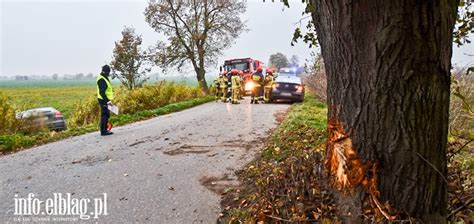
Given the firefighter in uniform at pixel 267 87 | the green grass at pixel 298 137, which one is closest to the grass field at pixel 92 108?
the firefighter in uniform at pixel 267 87

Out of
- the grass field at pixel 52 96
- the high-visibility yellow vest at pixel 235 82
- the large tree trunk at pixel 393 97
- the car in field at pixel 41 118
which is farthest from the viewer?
the high-visibility yellow vest at pixel 235 82

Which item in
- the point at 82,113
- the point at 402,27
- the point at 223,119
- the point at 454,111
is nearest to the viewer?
the point at 402,27

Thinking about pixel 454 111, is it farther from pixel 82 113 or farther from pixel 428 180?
pixel 82 113

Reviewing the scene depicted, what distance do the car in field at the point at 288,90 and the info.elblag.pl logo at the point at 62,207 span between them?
1248 cm

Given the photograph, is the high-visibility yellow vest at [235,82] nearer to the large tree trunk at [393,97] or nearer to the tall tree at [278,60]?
the large tree trunk at [393,97]

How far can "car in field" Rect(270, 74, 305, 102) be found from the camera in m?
15.5

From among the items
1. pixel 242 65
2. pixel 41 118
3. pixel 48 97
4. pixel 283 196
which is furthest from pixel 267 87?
pixel 48 97

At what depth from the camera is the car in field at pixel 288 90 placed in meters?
15.5

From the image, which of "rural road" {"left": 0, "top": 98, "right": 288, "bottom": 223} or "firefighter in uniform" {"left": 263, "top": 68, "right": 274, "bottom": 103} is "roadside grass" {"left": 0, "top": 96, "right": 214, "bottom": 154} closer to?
"rural road" {"left": 0, "top": 98, "right": 288, "bottom": 223}

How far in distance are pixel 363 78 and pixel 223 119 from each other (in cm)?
839

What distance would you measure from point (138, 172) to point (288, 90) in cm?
1165

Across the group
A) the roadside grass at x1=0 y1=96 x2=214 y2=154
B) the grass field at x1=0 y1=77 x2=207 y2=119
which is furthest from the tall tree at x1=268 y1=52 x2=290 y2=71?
the roadside grass at x1=0 y1=96 x2=214 y2=154

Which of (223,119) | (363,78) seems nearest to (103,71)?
(223,119)

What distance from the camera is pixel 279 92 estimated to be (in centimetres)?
1570
